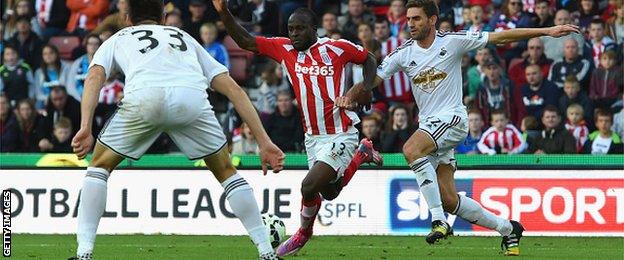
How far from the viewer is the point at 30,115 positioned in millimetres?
20266

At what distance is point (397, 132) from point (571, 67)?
2587mm

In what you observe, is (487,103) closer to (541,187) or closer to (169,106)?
(541,187)

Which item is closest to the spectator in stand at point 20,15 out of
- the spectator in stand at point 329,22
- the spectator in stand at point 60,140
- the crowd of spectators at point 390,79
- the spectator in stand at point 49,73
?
the crowd of spectators at point 390,79

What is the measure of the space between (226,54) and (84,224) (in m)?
11.0

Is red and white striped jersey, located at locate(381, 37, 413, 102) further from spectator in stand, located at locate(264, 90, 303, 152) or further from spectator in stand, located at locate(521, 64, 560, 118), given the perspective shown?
spectator in stand, located at locate(521, 64, 560, 118)

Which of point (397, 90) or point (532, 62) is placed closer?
point (532, 62)

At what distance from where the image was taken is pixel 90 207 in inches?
372

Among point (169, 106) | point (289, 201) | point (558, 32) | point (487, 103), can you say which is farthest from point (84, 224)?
point (487, 103)

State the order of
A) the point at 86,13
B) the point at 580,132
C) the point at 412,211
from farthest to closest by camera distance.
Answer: the point at 86,13 → the point at 580,132 → the point at 412,211

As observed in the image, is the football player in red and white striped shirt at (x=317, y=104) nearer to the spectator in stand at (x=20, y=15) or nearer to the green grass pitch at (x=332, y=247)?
the green grass pitch at (x=332, y=247)

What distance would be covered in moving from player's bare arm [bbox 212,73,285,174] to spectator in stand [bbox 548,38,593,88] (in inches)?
401

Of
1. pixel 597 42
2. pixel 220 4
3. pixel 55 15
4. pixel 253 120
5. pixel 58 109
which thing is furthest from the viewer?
pixel 55 15

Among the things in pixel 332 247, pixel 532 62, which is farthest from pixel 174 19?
pixel 332 247

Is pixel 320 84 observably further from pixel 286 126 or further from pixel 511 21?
pixel 511 21
